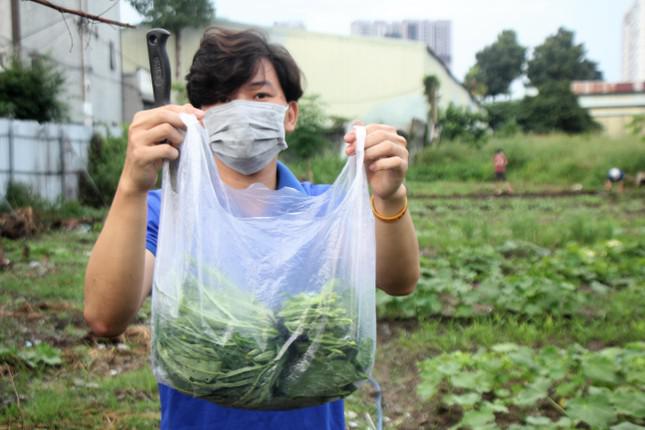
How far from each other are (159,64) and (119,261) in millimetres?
→ 384

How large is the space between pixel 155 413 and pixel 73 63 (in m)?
11.7

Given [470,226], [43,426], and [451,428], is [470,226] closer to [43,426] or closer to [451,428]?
[451,428]

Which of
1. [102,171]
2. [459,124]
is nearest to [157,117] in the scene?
[102,171]

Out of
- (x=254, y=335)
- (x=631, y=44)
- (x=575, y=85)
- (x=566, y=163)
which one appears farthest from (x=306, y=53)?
(x=631, y=44)

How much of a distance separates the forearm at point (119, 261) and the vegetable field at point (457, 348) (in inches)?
56.2

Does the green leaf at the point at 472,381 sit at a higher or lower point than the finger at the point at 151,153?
lower

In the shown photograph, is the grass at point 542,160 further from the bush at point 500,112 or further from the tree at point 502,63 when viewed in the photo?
the tree at point 502,63

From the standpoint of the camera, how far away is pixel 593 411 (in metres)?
2.76

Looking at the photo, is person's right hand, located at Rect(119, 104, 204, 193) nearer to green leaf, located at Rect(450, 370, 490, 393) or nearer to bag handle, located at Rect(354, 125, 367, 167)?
bag handle, located at Rect(354, 125, 367, 167)

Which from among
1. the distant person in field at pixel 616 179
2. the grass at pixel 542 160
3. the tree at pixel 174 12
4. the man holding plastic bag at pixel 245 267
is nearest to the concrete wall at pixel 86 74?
the tree at pixel 174 12

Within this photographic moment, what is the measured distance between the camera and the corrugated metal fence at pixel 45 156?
949cm

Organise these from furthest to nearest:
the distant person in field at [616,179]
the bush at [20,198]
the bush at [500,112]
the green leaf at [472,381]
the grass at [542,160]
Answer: the bush at [500,112] → the grass at [542,160] → the distant person in field at [616,179] → the bush at [20,198] → the green leaf at [472,381]

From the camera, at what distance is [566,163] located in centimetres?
2038

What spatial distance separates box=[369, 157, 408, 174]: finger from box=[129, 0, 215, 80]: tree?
45.1 inches
